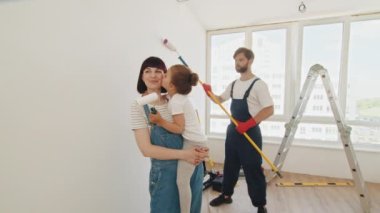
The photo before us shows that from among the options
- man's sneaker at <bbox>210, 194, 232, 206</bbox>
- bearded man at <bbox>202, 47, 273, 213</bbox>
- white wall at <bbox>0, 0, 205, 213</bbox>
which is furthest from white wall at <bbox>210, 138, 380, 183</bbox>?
white wall at <bbox>0, 0, 205, 213</bbox>

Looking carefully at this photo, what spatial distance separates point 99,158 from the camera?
140 centimetres

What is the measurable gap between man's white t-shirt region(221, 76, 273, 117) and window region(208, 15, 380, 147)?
4.70 feet

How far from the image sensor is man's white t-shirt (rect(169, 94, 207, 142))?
122 cm

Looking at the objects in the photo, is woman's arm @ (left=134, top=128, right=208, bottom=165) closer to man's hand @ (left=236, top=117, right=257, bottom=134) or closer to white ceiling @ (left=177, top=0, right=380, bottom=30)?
man's hand @ (left=236, top=117, right=257, bottom=134)

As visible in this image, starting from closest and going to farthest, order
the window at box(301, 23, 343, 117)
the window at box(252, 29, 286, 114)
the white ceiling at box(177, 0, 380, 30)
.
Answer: the white ceiling at box(177, 0, 380, 30), the window at box(301, 23, 343, 117), the window at box(252, 29, 286, 114)

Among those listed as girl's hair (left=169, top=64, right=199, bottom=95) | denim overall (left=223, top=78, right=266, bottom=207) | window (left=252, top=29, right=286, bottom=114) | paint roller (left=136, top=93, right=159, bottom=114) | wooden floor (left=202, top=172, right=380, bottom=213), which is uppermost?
window (left=252, top=29, right=286, bottom=114)

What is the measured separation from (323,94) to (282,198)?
156 cm

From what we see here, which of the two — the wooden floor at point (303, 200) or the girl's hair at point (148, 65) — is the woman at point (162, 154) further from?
the wooden floor at point (303, 200)

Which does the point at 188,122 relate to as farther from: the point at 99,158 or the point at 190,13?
the point at 190,13

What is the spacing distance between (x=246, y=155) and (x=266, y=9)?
1955mm

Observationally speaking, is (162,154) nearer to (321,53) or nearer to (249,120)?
(249,120)

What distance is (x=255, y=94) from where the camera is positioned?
203cm

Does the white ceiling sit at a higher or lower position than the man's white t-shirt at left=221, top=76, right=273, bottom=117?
higher

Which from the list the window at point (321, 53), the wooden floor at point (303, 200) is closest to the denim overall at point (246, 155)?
the wooden floor at point (303, 200)
